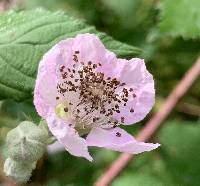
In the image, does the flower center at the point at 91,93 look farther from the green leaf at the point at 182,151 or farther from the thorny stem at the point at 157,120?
the green leaf at the point at 182,151

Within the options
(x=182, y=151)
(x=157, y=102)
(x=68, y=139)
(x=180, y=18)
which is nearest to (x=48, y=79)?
(x=68, y=139)

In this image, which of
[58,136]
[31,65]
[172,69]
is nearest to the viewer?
[58,136]

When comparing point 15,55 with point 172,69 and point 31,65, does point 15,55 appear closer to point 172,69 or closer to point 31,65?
point 31,65

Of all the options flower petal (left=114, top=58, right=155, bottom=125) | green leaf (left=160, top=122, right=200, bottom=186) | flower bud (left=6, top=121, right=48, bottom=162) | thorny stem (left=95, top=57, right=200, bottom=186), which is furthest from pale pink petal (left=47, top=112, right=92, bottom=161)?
green leaf (left=160, top=122, right=200, bottom=186)

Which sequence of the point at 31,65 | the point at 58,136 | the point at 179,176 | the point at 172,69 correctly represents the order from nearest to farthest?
the point at 58,136 → the point at 31,65 → the point at 179,176 → the point at 172,69

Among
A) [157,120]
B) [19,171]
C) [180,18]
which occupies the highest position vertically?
[180,18]

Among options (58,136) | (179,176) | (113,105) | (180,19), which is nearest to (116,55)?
(113,105)

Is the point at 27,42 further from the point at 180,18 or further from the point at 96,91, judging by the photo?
the point at 180,18
